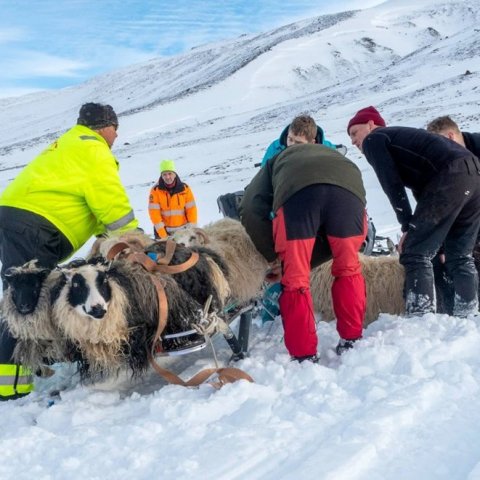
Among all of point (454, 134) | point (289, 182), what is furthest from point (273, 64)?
point (289, 182)

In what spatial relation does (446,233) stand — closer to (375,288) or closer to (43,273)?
(375,288)

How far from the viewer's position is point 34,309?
278 cm

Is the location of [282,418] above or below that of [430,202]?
below

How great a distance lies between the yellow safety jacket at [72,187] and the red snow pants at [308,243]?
106 centimetres

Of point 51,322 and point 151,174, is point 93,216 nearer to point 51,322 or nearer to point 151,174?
point 51,322

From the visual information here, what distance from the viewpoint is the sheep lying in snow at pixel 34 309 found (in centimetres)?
277

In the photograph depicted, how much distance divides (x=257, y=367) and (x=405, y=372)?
2.54ft

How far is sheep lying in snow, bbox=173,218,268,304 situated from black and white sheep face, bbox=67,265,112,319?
0.80 meters

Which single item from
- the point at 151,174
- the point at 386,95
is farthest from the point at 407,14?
the point at 151,174

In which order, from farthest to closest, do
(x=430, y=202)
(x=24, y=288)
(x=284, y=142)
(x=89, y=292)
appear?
1. (x=284, y=142)
2. (x=430, y=202)
3. (x=24, y=288)
4. (x=89, y=292)

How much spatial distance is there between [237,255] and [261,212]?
329mm

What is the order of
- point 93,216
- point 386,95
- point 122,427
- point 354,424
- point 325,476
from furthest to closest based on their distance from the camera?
point 386,95, point 93,216, point 122,427, point 354,424, point 325,476

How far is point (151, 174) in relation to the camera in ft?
67.8

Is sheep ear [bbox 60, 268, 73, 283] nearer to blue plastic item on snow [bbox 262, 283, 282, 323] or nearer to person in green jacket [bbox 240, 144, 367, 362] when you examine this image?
person in green jacket [bbox 240, 144, 367, 362]
